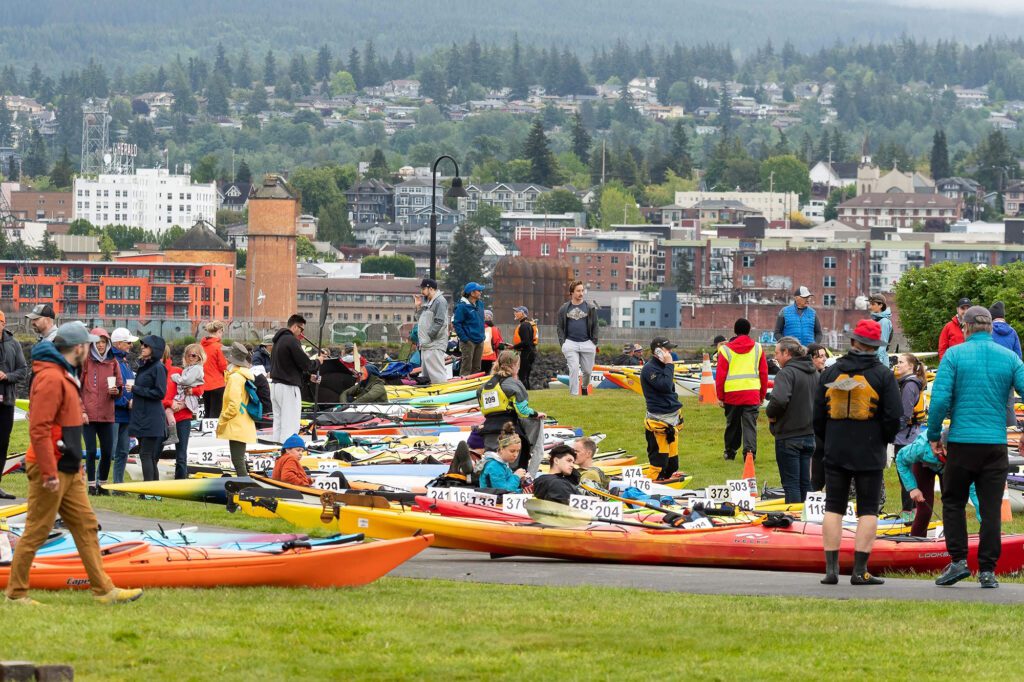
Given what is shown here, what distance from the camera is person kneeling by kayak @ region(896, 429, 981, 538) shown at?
13.6 metres

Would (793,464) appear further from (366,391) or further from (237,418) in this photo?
(366,391)

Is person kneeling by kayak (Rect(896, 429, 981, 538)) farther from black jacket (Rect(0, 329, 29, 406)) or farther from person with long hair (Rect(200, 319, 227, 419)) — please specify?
person with long hair (Rect(200, 319, 227, 419))

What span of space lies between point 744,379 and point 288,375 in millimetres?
4781

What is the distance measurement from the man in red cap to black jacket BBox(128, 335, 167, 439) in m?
7.19

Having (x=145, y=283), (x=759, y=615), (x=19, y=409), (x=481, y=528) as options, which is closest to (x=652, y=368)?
(x=481, y=528)

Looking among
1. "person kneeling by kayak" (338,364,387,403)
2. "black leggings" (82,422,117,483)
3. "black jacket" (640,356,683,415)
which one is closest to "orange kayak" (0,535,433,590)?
"black leggings" (82,422,117,483)

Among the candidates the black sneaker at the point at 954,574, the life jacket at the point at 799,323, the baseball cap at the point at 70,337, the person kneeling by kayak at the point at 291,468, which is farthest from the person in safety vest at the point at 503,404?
the life jacket at the point at 799,323

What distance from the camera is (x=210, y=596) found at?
11.2 m

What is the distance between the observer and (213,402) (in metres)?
22.2

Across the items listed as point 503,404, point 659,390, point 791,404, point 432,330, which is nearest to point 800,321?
point 659,390

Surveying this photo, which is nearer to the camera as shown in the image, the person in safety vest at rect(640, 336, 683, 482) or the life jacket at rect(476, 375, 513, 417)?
the life jacket at rect(476, 375, 513, 417)

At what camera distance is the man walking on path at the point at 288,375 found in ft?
65.0

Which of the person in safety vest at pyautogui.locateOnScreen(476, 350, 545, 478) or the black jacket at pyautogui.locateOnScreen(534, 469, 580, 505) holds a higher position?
the person in safety vest at pyautogui.locateOnScreen(476, 350, 545, 478)

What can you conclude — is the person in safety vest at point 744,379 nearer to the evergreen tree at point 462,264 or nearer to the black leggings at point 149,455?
the black leggings at point 149,455
